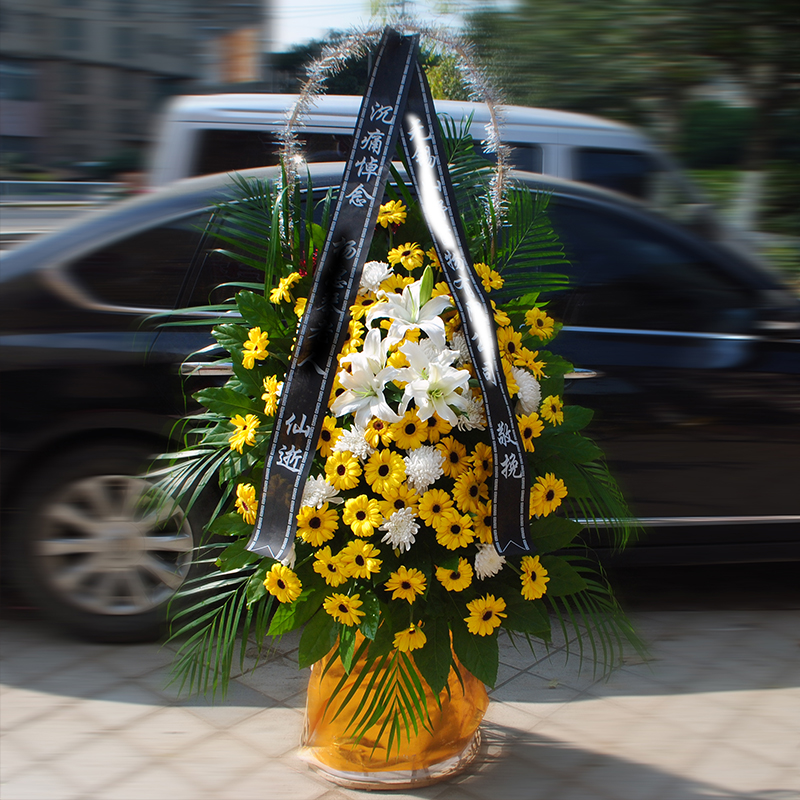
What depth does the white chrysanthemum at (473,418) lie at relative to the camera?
2.09m

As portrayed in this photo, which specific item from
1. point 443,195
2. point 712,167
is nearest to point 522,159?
point 443,195

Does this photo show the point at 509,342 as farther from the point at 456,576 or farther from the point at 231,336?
the point at 231,336

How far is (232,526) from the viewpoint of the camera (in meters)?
2.20

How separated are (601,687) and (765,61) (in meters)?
6.01

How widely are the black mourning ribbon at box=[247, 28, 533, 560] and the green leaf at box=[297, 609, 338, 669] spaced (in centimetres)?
19

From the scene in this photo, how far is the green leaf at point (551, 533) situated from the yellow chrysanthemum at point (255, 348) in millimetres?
732

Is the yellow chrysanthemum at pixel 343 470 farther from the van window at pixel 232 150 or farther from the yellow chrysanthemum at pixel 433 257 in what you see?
the van window at pixel 232 150

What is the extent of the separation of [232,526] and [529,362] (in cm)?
78

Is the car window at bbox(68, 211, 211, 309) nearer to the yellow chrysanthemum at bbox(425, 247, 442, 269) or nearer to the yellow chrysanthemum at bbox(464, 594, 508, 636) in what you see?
the yellow chrysanthemum at bbox(425, 247, 442, 269)

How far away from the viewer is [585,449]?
88.6 inches

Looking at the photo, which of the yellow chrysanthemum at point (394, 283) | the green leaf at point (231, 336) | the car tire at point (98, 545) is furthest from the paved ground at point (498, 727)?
the yellow chrysanthemum at point (394, 283)

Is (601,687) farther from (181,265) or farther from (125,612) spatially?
(181,265)

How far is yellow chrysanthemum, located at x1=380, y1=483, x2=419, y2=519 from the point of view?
2010mm

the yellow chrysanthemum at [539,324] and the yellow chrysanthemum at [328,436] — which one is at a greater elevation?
the yellow chrysanthemum at [539,324]
